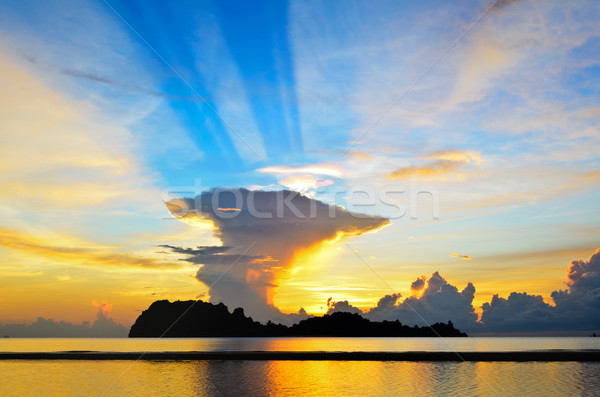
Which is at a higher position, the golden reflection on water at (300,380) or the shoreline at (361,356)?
the shoreline at (361,356)

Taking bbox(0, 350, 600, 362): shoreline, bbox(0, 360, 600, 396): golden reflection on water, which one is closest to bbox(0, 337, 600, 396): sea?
bbox(0, 360, 600, 396): golden reflection on water

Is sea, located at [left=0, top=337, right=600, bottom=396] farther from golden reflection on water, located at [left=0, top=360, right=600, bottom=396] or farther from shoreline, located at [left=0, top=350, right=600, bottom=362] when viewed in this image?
shoreline, located at [left=0, top=350, right=600, bottom=362]

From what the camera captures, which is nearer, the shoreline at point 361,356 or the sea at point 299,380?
the sea at point 299,380

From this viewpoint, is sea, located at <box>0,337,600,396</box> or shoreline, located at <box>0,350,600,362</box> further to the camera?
shoreline, located at <box>0,350,600,362</box>

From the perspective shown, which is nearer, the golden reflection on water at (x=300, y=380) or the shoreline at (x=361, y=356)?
the golden reflection on water at (x=300, y=380)

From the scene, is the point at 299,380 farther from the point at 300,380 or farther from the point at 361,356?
the point at 361,356

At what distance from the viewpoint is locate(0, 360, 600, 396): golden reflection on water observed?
39438 millimetres

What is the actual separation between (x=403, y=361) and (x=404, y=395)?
122ft

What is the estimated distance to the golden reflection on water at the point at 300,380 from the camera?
39438 mm

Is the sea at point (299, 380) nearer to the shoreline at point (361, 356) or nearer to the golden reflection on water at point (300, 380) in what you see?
the golden reflection on water at point (300, 380)

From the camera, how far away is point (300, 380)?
47.4 m

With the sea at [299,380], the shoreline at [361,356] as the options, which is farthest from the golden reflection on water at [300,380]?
the shoreline at [361,356]

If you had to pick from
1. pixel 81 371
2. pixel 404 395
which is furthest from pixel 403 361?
pixel 81 371

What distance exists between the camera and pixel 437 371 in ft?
184
